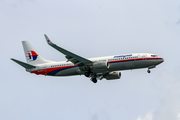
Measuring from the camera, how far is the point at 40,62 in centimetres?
6031

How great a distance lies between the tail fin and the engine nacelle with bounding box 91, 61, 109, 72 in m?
13.0

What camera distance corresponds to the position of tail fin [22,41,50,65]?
6084 cm

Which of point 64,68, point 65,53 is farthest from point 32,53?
point 65,53

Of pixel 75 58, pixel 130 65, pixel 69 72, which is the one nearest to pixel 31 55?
pixel 69 72

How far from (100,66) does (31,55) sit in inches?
719

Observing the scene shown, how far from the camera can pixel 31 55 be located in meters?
62.3

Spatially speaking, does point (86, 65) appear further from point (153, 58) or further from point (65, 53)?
point (153, 58)

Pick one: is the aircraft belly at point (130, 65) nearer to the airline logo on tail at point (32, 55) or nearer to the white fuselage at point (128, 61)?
the white fuselage at point (128, 61)

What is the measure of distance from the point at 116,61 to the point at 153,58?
708 cm

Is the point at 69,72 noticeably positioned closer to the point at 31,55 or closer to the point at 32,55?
the point at 32,55

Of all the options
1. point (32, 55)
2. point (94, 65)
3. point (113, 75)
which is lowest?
point (113, 75)

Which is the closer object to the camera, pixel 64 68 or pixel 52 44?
pixel 52 44

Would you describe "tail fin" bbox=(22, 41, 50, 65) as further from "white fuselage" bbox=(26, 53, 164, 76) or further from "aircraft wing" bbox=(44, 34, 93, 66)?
"aircraft wing" bbox=(44, 34, 93, 66)

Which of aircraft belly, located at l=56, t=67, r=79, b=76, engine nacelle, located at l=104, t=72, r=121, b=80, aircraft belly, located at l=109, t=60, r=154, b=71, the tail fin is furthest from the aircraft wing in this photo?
the tail fin
